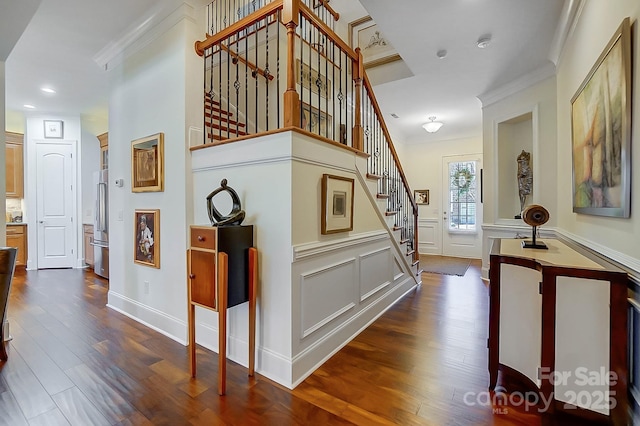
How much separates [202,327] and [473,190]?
6579 millimetres

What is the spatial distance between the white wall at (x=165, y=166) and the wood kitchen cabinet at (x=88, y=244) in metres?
2.93

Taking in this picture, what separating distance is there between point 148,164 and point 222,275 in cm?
180

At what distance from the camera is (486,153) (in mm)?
4863

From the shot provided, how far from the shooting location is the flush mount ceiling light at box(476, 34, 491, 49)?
3202mm

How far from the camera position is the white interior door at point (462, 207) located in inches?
273

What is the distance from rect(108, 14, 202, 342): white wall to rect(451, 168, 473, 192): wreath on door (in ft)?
20.6

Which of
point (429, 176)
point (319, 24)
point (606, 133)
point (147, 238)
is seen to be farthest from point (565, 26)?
point (429, 176)

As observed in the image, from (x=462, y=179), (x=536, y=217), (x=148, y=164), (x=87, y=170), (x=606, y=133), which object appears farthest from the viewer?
(x=462, y=179)

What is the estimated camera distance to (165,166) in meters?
2.84

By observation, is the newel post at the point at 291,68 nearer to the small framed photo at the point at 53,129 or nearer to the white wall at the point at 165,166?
the white wall at the point at 165,166

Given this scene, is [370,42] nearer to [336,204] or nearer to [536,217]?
[336,204]

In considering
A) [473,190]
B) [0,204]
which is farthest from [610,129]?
[473,190]

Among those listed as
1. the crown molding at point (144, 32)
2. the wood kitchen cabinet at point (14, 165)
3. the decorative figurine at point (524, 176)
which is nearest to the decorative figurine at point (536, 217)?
the decorative figurine at point (524, 176)

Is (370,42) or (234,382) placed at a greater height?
(370,42)
